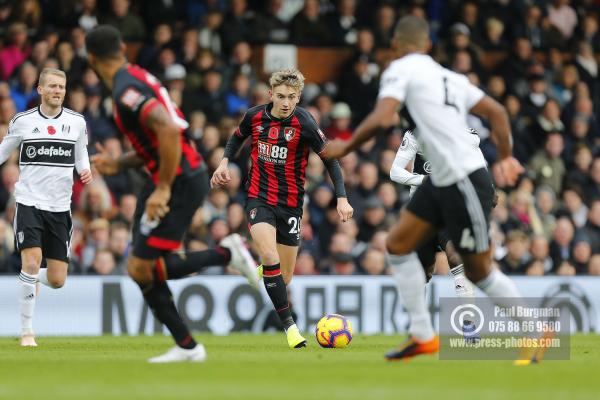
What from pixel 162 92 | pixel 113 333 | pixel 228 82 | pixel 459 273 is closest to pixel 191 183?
pixel 162 92

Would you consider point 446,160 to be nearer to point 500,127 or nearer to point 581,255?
point 500,127

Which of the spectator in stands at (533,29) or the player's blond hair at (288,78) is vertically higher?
the spectator in stands at (533,29)

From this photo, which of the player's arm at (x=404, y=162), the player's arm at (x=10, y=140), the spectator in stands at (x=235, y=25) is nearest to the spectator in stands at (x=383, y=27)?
the spectator in stands at (x=235, y=25)

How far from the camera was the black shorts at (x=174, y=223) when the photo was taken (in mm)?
9523

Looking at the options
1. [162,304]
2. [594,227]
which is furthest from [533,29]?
[162,304]

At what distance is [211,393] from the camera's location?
7707 millimetres

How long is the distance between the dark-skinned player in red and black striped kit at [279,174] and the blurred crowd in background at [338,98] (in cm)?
389

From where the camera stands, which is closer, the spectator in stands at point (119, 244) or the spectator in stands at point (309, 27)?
the spectator in stands at point (119, 244)

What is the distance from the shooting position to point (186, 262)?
9.93 metres

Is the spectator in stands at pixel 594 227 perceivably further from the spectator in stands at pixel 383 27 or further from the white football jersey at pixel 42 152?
the white football jersey at pixel 42 152

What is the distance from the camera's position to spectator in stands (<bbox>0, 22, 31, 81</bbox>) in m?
19.2

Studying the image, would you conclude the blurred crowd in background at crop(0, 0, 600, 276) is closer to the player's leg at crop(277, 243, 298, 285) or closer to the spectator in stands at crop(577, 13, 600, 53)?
the spectator in stands at crop(577, 13, 600, 53)

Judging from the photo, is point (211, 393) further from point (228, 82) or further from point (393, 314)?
point (228, 82)

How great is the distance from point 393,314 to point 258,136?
5.34 metres
